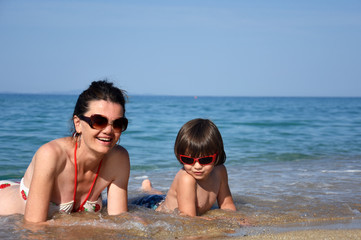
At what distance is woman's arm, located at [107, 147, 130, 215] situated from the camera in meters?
3.88

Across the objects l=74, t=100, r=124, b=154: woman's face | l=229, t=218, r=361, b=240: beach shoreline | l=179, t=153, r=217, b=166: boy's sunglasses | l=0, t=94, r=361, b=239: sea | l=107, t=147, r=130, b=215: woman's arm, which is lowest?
l=0, t=94, r=361, b=239: sea

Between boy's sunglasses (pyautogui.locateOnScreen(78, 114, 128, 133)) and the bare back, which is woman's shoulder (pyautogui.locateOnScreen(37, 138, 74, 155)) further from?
the bare back

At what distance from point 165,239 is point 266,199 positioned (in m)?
2.23

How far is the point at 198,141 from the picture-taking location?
3982mm

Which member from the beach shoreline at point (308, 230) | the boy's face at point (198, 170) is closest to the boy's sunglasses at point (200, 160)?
the boy's face at point (198, 170)

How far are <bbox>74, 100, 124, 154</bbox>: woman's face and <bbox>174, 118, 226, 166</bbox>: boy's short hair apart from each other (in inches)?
30.2

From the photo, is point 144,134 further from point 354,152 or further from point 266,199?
point 266,199

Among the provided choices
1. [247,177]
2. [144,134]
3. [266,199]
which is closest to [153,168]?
[247,177]

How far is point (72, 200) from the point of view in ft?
12.4

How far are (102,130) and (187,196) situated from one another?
3.69 ft

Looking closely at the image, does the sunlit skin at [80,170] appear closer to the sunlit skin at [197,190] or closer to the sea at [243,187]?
the sea at [243,187]

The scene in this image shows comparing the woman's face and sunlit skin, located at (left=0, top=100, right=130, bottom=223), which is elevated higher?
the woman's face

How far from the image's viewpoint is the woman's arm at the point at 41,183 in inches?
130

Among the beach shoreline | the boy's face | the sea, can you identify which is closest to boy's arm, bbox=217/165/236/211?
the sea
